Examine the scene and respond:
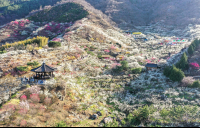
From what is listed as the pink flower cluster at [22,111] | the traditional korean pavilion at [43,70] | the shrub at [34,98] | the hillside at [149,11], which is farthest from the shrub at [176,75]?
the hillside at [149,11]

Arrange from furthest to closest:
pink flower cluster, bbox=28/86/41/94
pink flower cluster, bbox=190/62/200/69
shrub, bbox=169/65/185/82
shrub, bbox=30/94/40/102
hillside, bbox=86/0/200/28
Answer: hillside, bbox=86/0/200/28 → pink flower cluster, bbox=190/62/200/69 → shrub, bbox=169/65/185/82 → pink flower cluster, bbox=28/86/41/94 → shrub, bbox=30/94/40/102

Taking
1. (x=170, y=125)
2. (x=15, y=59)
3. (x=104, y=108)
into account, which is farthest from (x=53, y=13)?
(x=170, y=125)

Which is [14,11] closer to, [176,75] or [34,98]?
[34,98]

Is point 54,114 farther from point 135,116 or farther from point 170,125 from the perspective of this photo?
point 170,125

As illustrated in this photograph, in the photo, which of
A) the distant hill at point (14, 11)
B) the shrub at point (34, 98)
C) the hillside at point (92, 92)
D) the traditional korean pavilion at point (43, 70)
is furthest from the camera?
the distant hill at point (14, 11)

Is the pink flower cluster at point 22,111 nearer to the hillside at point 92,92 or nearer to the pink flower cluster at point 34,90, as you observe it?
the hillside at point 92,92

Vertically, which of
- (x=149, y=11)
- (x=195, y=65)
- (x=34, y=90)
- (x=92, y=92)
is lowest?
(x=92, y=92)

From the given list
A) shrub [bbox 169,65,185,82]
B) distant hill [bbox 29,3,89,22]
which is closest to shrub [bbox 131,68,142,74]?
shrub [bbox 169,65,185,82]

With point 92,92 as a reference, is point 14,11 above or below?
above

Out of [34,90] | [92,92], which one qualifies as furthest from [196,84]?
[34,90]

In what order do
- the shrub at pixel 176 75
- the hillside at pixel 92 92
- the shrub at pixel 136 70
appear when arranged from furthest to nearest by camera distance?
the shrub at pixel 136 70
the shrub at pixel 176 75
the hillside at pixel 92 92

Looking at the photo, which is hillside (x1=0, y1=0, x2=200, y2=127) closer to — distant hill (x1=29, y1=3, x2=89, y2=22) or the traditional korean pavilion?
the traditional korean pavilion
